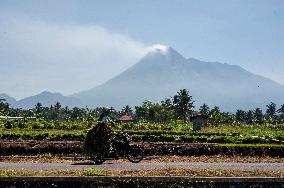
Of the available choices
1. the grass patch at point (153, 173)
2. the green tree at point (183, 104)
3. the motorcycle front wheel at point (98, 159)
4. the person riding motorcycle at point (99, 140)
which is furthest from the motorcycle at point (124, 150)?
the green tree at point (183, 104)

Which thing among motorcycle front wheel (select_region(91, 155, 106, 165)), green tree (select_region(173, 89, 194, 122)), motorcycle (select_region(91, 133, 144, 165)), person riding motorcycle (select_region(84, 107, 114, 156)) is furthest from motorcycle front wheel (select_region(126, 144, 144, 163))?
green tree (select_region(173, 89, 194, 122))

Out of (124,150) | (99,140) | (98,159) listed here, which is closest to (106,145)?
(99,140)

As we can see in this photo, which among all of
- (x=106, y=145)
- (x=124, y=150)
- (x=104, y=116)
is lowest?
(x=124, y=150)

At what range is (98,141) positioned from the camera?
786 inches

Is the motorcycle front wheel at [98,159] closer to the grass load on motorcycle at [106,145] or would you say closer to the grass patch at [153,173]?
the grass load on motorcycle at [106,145]

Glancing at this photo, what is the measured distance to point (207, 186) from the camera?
14.2m

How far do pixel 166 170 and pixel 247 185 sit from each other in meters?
→ 2.91

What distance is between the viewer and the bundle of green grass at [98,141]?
65.3 ft

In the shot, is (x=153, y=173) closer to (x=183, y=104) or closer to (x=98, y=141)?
(x=98, y=141)

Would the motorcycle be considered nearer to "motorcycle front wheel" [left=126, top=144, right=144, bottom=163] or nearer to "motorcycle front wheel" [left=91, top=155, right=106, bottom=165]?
"motorcycle front wheel" [left=126, top=144, right=144, bottom=163]

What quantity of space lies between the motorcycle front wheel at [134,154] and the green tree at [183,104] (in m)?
110

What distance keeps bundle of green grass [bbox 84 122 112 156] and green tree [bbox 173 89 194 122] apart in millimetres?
111790

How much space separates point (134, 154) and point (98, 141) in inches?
85.2

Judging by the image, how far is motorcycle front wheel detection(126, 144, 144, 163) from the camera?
21.1 m
